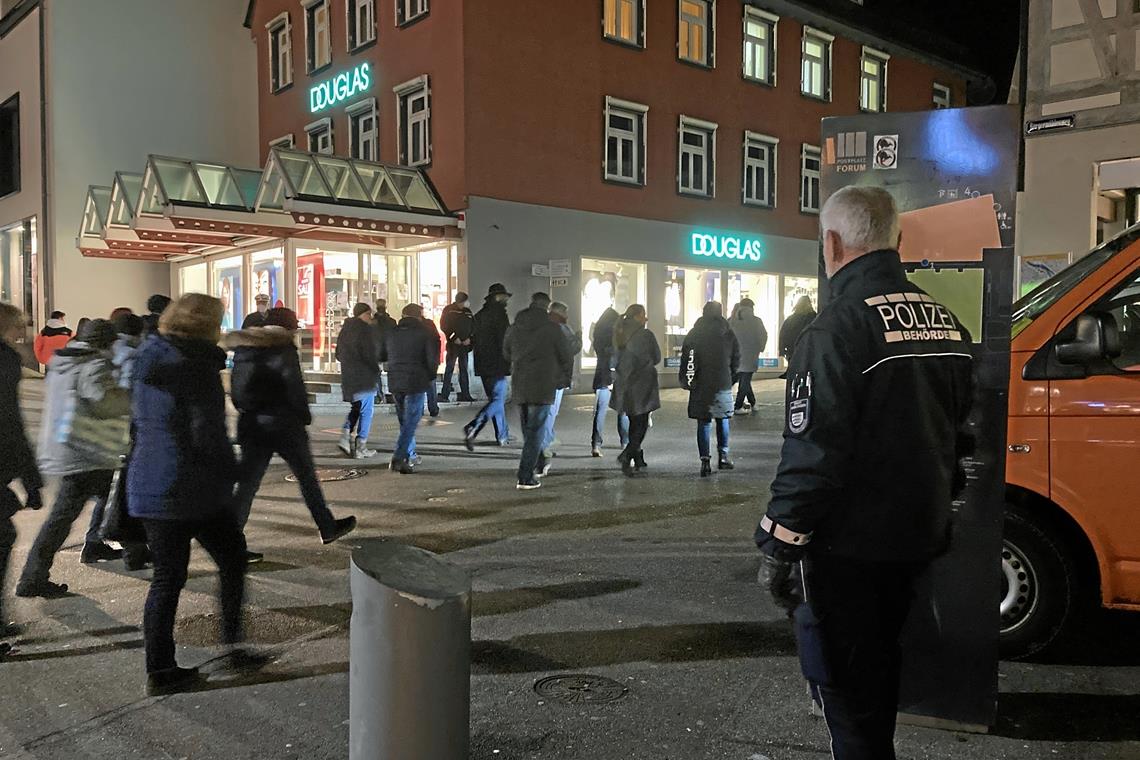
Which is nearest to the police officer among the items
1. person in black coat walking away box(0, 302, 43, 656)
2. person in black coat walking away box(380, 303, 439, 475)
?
person in black coat walking away box(0, 302, 43, 656)

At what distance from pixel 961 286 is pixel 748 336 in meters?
12.6

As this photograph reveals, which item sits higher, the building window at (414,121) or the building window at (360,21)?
the building window at (360,21)

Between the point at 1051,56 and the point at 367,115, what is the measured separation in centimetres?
1492

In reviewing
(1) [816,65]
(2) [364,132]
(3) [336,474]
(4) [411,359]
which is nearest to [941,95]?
(1) [816,65]

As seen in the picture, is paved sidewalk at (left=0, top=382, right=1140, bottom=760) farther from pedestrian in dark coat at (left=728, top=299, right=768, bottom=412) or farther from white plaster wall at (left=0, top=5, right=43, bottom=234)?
white plaster wall at (left=0, top=5, right=43, bottom=234)

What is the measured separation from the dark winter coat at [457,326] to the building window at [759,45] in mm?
12525

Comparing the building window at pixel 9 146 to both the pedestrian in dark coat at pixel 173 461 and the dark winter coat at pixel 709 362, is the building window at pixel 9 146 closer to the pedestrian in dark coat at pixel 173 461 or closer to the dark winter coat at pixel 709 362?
the dark winter coat at pixel 709 362

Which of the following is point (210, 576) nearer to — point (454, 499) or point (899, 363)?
point (454, 499)

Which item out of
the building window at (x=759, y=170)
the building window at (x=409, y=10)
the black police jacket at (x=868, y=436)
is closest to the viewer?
the black police jacket at (x=868, y=436)

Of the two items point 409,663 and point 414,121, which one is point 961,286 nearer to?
point 409,663

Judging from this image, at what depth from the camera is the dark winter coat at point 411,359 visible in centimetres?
991

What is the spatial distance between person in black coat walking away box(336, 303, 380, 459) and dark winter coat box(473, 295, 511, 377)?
144cm

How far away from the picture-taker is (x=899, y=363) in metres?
2.47

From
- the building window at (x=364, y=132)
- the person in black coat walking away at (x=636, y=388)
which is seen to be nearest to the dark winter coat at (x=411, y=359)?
the person in black coat walking away at (x=636, y=388)
